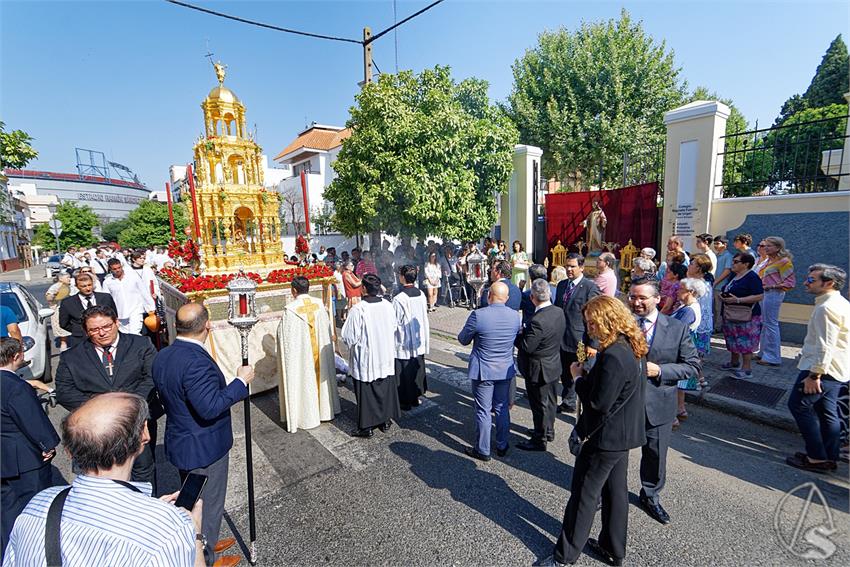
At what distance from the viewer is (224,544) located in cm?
307

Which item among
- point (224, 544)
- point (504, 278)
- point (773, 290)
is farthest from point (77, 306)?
point (773, 290)

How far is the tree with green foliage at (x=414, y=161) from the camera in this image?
11.1m

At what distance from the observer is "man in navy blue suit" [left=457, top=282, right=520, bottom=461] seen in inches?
157

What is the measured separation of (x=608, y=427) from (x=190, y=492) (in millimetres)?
2328

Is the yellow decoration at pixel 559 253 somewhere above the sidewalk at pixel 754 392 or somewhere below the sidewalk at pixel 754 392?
above

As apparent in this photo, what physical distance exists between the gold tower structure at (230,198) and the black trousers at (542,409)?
549 centimetres

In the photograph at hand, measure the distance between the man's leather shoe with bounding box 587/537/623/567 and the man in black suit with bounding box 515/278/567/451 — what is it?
130cm

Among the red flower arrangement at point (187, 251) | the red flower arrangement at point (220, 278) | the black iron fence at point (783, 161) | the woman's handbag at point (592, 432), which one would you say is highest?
the black iron fence at point (783, 161)

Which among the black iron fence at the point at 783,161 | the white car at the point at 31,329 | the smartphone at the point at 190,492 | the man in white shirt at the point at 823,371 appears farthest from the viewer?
the black iron fence at the point at 783,161

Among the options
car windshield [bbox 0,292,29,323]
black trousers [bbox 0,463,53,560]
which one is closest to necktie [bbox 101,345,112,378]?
black trousers [bbox 0,463,53,560]

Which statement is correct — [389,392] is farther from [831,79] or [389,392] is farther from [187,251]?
[831,79]

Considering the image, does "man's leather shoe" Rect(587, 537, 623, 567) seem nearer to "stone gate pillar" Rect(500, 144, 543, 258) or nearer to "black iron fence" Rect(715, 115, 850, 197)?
"black iron fence" Rect(715, 115, 850, 197)

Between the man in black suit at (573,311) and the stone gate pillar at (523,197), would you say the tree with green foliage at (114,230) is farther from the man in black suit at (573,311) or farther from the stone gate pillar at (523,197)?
the man in black suit at (573,311)

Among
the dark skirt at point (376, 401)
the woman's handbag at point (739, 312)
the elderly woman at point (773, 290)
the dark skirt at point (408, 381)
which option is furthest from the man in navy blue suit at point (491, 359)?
the elderly woman at point (773, 290)
